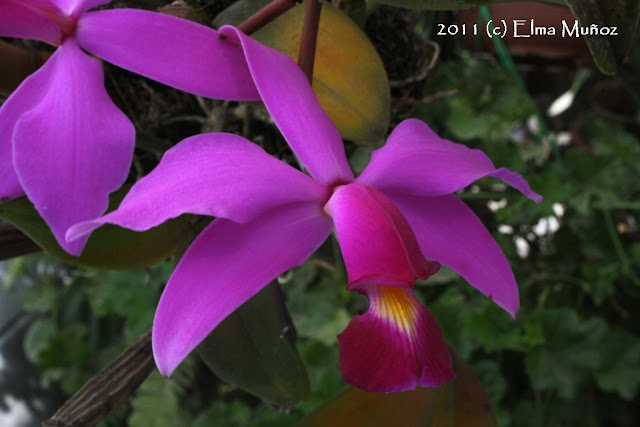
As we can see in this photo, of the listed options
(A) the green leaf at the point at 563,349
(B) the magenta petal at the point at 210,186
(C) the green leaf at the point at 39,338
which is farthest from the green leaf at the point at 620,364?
(C) the green leaf at the point at 39,338

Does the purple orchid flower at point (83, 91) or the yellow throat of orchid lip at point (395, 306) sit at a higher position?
the purple orchid flower at point (83, 91)

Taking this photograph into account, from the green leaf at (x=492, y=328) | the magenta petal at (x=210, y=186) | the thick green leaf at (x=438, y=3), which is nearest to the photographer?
the magenta petal at (x=210, y=186)

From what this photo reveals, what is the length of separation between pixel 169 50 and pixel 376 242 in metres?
0.15

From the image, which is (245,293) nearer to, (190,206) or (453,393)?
(190,206)

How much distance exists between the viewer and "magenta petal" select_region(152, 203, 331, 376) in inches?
11.1

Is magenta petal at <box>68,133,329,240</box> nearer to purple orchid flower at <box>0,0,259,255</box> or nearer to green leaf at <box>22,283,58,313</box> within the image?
purple orchid flower at <box>0,0,259,255</box>

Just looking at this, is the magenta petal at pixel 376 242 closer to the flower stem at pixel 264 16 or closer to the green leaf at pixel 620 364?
the flower stem at pixel 264 16

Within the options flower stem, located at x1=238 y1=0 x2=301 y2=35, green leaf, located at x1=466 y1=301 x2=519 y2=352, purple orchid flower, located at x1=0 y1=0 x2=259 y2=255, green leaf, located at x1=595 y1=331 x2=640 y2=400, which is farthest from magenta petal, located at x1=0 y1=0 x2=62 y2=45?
green leaf, located at x1=595 y1=331 x2=640 y2=400

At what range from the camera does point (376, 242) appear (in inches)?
10.7

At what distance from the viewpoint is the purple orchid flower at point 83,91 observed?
0.29 m

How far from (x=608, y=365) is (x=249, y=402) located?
20.1 inches

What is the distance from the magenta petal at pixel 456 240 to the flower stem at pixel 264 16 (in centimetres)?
15

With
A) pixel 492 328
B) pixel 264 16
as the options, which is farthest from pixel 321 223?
pixel 492 328

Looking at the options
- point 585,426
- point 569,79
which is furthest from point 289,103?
point 569,79
